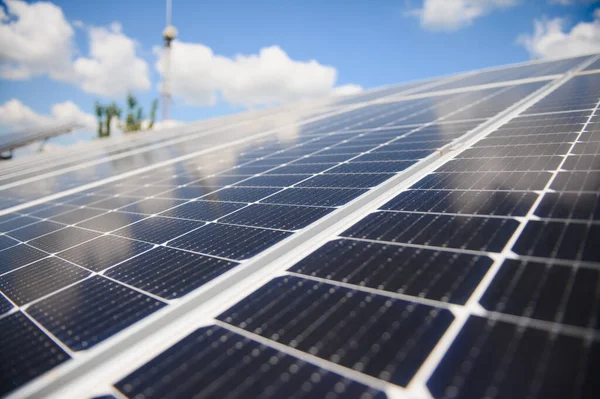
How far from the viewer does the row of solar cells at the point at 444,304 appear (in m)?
2.10

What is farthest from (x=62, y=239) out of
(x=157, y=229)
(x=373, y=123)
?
(x=373, y=123)

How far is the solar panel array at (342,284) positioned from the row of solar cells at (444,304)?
0.01 metres

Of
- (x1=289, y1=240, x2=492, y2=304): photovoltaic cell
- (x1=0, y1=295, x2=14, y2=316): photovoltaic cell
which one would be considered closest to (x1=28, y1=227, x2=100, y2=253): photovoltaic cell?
(x1=0, y1=295, x2=14, y2=316): photovoltaic cell

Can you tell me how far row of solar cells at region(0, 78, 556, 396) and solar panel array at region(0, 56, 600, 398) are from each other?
39 mm

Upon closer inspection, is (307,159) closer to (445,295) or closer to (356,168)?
(356,168)

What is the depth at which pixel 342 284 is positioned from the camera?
10.9 feet

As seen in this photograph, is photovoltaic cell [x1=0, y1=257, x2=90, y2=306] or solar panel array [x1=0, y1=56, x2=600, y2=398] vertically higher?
solar panel array [x1=0, y1=56, x2=600, y2=398]

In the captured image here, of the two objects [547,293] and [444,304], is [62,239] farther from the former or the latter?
[547,293]

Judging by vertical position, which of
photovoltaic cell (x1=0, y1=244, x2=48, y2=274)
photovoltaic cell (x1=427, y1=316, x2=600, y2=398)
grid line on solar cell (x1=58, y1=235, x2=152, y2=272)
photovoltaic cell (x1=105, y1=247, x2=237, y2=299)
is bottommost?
photovoltaic cell (x1=0, y1=244, x2=48, y2=274)

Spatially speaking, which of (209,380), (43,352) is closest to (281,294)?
(209,380)

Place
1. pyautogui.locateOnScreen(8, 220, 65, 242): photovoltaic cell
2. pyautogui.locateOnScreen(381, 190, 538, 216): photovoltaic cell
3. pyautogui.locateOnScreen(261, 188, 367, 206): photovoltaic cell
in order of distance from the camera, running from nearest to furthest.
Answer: pyautogui.locateOnScreen(381, 190, 538, 216): photovoltaic cell < pyautogui.locateOnScreen(261, 188, 367, 206): photovoltaic cell < pyautogui.locateOnScreen(8, 220, 65, 242): photovoltaic cell

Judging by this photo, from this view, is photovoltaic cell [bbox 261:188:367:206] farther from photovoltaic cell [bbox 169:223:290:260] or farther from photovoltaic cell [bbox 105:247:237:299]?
photovoltaic cell [bbox 105:247:237:299]

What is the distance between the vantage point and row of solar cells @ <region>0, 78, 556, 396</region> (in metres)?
3.94

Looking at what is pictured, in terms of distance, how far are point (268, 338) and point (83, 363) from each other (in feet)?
5.04
